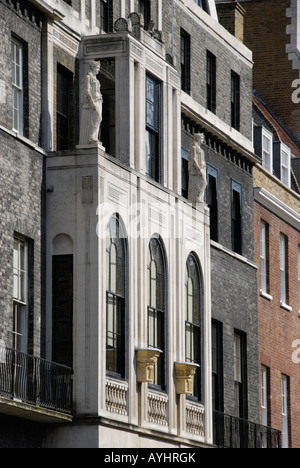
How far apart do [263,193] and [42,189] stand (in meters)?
15.4

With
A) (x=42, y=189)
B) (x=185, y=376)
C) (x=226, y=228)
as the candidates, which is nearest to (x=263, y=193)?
(x=226, y=228)

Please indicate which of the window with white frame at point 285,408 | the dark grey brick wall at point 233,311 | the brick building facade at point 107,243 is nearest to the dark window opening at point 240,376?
the dark grey brick wall at point 233,311

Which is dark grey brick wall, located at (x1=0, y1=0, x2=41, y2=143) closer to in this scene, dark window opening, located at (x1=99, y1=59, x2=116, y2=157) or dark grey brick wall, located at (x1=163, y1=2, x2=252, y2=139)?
dark window opening, located at (x1=99, y1=59, x2=116, y2=157)

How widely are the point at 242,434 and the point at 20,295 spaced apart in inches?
497

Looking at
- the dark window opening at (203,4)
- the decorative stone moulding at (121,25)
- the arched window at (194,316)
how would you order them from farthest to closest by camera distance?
the dark window opening at (203,4)
the arched window at (194,316)
the decorative stone moulding at (121,25)

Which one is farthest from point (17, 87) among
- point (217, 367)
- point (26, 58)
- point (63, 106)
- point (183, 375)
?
point (217, 367)

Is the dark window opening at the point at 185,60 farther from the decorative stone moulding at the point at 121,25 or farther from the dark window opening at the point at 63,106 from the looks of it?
the dark window opening at the point at 63,106

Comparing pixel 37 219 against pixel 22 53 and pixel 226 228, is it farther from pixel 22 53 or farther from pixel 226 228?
pixel 226 228

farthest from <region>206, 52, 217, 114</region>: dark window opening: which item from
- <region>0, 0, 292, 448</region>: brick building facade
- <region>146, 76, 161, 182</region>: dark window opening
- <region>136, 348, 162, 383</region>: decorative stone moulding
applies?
<region>136, 348, 162, 383</region>: decorative stone moulding

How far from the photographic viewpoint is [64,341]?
32.7m

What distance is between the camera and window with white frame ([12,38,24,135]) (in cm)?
3262

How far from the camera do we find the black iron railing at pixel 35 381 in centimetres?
3006

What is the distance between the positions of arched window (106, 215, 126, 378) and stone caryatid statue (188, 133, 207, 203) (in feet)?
16.8

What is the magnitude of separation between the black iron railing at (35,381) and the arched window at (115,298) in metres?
1.41
